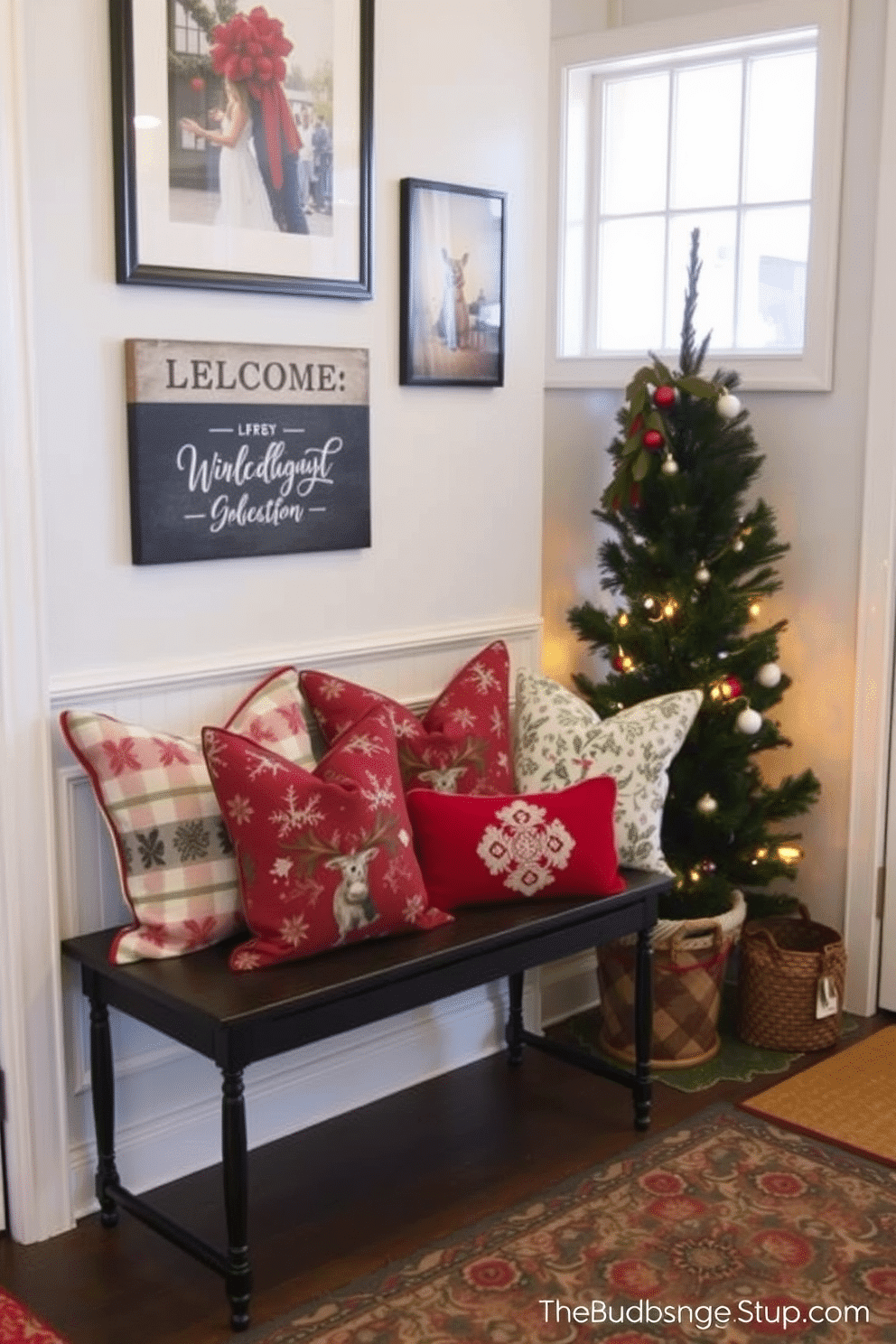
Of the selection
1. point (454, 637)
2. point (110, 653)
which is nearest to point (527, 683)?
point (454, 637)

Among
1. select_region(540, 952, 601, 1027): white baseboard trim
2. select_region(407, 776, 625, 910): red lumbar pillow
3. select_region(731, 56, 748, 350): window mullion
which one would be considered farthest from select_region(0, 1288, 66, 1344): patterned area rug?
select_region(731, 56, 748, 350): window mullion

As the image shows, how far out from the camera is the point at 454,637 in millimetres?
3299

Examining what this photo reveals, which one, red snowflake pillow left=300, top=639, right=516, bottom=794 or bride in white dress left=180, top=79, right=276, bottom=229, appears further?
red snowflake pillow left=300, top=639, right=516, bottom=794

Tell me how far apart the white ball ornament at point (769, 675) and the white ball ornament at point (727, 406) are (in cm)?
56

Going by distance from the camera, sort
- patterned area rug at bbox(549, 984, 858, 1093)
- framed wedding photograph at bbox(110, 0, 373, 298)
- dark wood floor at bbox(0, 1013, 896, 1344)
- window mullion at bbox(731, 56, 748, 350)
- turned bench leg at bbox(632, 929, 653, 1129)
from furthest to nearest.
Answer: window mullion at bbox(731, 56, 748, 350) < patterned area rug at bbox(549, 984, 858, 1093) < turned bench leg at bbox(632, 929, 653, 1129) < framed wedding photograph at bbox(110, 0, 373, 298) < dark wood floor at bbox(0, 1013, 896, 1344)

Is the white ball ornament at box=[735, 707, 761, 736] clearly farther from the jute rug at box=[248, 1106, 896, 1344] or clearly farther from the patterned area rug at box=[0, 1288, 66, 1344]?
the patterned area rug at box=[0, 1288, 66, 1344]

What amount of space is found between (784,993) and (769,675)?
0.70 meters

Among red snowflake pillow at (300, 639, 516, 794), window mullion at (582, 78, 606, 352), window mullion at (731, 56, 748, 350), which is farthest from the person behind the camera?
window mullion at (582, 78, 606, 352)

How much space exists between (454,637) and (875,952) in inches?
50.7

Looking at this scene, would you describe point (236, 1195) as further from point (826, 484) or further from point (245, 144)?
point (826, 484)

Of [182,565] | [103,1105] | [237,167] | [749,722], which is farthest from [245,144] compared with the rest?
[103,1105]

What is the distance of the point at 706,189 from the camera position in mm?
3771

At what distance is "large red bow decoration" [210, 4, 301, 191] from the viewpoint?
2.69m

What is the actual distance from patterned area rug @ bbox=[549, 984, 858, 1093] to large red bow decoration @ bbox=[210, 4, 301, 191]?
1.97 metres
